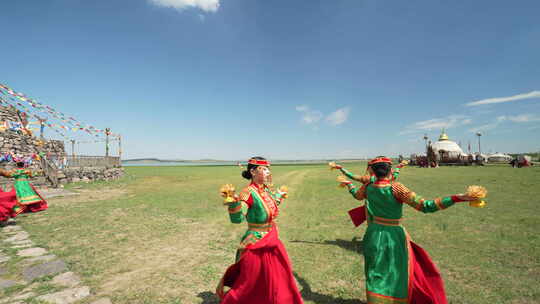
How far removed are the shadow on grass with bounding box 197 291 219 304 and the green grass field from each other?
2 cm

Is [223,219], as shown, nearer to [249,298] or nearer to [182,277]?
[182,277]

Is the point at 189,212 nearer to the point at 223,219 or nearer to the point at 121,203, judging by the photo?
the point at 223,219

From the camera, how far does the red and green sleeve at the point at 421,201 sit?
117 inches

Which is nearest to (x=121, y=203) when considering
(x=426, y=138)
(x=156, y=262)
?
(x=156, y=262)

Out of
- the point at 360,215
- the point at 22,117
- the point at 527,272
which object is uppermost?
the point at 22,117

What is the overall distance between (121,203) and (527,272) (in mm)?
15763

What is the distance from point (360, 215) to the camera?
5.14m

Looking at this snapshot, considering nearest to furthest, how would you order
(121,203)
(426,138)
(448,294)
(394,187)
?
1. (394,187)
2. (448,294)
3. (121,203)
4. (426,138)

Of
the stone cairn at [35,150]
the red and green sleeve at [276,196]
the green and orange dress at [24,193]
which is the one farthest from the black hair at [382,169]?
the stone cairn at [35,150]

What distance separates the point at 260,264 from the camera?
10.3 feet

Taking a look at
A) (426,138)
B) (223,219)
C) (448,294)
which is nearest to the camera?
(448,294)

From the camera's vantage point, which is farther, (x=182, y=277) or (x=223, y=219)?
(x=223, y=219)

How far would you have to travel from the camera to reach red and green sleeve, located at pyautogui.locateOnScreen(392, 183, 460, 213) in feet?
9.75

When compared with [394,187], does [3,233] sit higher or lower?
lower
